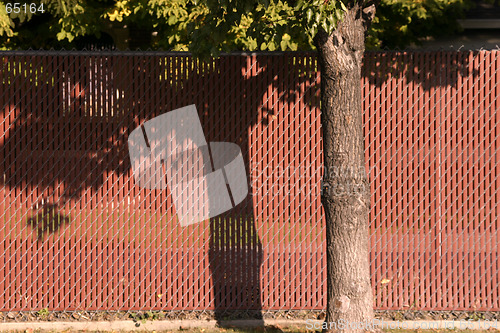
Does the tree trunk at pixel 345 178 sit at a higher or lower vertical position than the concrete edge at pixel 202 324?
higher

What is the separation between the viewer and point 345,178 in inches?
180

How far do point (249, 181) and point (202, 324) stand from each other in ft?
4.38

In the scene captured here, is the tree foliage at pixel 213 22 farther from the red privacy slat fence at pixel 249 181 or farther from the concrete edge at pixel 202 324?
the concrete edge at pixel 202 324

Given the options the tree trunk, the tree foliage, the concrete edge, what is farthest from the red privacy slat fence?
the tree trunk

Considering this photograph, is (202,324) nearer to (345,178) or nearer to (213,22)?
(345,178)

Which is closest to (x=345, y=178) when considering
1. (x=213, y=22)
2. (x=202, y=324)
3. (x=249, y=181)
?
(x=249, y=181)

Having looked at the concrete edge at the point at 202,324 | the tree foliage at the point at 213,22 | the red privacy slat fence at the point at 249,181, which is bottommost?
the concrete edge at the point at 202,324

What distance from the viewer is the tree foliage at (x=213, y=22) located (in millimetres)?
4496

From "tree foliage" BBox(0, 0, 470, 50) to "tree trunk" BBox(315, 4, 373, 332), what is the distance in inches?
15.0

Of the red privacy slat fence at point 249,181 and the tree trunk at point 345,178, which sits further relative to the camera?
the red privacy slat fence at point 249,181

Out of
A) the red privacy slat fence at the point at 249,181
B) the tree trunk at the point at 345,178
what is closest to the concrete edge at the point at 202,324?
the red privacy slat fence at the point at 249,181

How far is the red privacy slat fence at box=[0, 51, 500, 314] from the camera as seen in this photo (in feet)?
18.2

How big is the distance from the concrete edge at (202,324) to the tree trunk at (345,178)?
0.91 meters

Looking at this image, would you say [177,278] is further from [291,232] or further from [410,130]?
[410,130]
